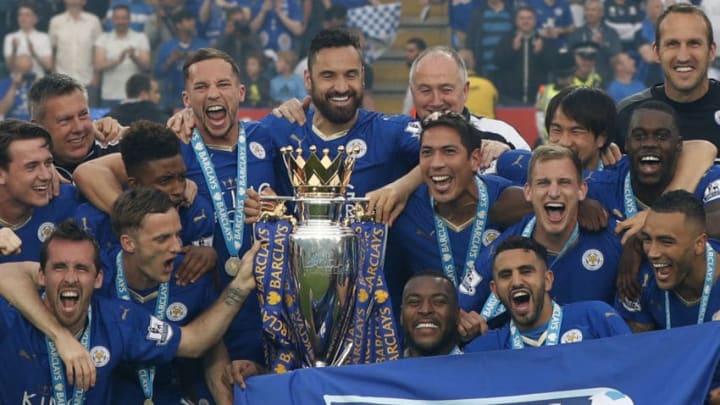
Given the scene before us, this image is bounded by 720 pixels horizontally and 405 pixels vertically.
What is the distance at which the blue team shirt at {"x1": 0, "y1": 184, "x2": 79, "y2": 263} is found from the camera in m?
7.40

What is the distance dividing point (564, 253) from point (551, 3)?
24.3ft

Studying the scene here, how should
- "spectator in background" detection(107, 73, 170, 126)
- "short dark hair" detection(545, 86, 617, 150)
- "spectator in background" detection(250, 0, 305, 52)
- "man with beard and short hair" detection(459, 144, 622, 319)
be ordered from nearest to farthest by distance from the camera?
1. "man with beard and short hair" detection(459, 144, 622, 319)
2. "short dark hair" detection(545, 86, 617, 150)
3. "spectator in background" detection(107, 73, 170, 126)
4. "spectator in background" detection(250, 0, 305, 52)

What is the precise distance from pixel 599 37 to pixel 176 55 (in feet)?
11.8

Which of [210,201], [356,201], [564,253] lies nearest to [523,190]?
[564,253]

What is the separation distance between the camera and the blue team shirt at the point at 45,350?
6.89m

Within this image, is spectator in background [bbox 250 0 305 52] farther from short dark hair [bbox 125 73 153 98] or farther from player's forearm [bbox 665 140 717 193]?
player's forearm [bbox 665 140 717 193]

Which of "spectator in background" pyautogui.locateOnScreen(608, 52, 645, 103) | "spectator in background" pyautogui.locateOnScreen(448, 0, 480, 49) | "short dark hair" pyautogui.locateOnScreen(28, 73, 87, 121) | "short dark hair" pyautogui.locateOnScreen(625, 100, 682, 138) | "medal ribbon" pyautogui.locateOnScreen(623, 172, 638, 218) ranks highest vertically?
"spectator in background" pyautogui.locateOnScreen(448, 0, 480, 49)

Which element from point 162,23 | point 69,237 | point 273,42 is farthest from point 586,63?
point 69,237

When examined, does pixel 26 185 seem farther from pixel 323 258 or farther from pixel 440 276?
pixel 440 276

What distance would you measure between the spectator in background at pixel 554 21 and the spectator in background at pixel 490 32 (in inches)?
9.2

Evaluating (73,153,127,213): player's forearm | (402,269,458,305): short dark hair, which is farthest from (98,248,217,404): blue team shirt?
(402,269,458,305): short dark hair

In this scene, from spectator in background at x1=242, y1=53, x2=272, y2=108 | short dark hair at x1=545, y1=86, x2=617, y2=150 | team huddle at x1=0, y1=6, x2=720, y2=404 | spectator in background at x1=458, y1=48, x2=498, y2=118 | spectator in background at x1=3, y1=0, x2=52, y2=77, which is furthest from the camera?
spectator in background at x1=3, y1=0, x2=52, y2=77

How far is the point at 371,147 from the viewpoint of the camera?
777cm

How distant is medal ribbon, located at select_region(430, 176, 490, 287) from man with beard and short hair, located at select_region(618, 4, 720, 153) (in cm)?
94
